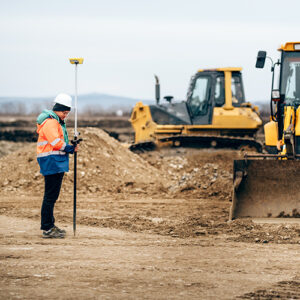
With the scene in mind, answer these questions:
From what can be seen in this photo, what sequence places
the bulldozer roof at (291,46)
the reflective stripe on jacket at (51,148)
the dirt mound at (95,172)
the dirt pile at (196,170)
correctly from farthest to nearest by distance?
1. the dirt mound at (95,172)
2. the dirt pile at (196,170)
3. the bulldozer roof at (291,46)
4. the reflective stripe on jacket at (51,148)

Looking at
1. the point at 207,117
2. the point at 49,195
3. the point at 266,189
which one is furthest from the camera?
the point at 207,117

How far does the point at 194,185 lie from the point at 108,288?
27.8 ft

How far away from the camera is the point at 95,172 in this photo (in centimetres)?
1464

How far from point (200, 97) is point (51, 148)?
1187 centimetres

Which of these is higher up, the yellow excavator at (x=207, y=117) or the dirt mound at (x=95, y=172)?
the yellow excavator at (x=207, y=117)

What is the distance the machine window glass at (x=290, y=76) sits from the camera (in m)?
11.5

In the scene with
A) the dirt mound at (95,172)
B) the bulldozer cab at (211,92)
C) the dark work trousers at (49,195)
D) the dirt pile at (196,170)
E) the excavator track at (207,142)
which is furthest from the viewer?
the excavator track at (207,142)

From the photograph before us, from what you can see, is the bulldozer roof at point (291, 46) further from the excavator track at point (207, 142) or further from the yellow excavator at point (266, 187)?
the excavator track at point (207, 142)

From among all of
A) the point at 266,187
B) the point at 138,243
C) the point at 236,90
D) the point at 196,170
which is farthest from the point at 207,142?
the point at 138,243

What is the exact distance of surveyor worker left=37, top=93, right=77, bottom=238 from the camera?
794cm

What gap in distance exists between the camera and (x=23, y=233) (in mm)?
8656

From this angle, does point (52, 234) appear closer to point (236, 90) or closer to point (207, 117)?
point (207, 117)

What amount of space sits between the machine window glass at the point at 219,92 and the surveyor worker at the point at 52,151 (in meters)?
11.3

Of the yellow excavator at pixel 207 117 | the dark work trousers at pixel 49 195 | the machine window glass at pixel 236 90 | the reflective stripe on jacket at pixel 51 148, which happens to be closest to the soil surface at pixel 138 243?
the dark work trousers at pixel 49 195
